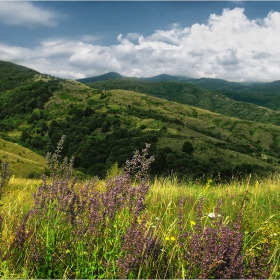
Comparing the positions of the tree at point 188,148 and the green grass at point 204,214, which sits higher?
the green grass at point 204,214

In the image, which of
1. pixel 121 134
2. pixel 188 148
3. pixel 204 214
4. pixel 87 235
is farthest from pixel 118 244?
pixel 121 134

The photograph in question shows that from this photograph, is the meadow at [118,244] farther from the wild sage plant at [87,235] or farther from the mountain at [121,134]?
the mountain at [121,134]

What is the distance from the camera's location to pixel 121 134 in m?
133

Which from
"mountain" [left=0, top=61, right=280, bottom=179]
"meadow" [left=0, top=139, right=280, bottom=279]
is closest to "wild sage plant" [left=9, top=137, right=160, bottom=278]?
"meadow" [left=0, top=139, right=280, bottom=279]

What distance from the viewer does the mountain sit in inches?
4124

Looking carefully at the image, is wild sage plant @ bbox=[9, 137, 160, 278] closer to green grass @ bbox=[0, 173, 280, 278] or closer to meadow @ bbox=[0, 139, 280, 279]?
meadow @ bbox=[0, 139, 280, 279]

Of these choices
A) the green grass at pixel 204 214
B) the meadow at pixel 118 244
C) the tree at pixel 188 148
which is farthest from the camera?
the tree at pixel 188 148

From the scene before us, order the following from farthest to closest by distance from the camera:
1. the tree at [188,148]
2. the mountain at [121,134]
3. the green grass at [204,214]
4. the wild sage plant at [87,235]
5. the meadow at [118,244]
Result: 1. the tree at [188,148]
2. the mountain at [121,134]
3. the green grass at [204,214]
4. the wild sage plant at [87,235]
5. the meadow at [118,244]

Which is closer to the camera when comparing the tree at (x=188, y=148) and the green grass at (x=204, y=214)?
the green grass at (x=204, y=214)

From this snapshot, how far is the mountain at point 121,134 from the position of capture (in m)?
105

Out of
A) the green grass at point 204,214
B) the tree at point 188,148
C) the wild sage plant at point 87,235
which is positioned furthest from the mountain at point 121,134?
the wild sage plant at point 87,235

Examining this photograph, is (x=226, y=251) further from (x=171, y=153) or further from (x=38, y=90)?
(x=38, y=90)

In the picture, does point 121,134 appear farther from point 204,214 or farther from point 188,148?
point 204,214

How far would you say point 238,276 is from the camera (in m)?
3.10
